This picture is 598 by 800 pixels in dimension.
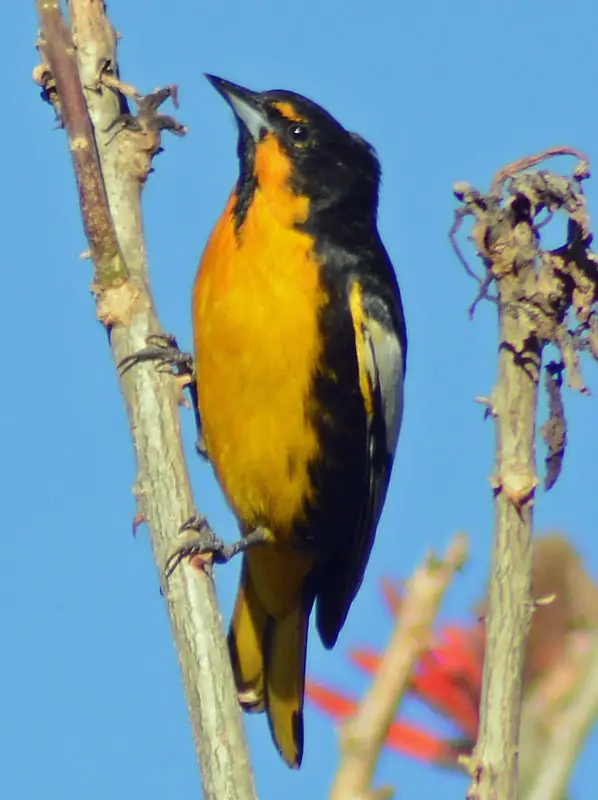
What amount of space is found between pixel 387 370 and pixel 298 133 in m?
0.92

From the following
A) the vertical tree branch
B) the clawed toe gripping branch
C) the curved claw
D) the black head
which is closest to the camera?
the clawed toe gripping branch

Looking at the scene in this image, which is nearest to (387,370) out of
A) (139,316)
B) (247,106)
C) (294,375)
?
(294,375)

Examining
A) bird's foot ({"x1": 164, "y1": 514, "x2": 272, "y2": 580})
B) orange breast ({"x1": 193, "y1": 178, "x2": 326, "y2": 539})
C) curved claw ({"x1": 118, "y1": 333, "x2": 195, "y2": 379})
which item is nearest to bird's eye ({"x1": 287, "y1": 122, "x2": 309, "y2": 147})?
orange breast ({"x1": 193, "y1": 178, "x2": 326, "y2": 539})

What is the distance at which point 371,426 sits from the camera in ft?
14.3

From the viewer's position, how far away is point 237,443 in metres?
4.14

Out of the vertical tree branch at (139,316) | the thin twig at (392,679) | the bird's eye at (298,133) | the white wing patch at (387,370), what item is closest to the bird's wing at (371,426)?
the white wing patch at (387,370)

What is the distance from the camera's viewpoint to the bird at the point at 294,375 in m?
3.98

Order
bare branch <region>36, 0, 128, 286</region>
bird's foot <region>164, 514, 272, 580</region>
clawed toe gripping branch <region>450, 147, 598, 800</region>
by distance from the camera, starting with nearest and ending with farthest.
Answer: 1. clawed toe gripping branch <region>450, 147, 598, 800</region>
2. bird's foot <region>164, 514, 272, 580</region>
3. bare branch <region>36, 0, 128, 286</region>

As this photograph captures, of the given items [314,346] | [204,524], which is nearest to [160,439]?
[204,524]

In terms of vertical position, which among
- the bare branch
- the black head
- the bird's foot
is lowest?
the bird's foot

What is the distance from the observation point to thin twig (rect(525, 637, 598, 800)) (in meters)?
1.41

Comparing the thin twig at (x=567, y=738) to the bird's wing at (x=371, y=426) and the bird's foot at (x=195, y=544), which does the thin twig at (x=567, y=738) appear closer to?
the bird's foot at (x=195, y=544)

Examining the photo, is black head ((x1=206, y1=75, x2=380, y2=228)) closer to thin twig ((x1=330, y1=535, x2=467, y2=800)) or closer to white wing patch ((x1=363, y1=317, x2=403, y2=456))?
white wing patch ((x1=363, y1=317, x2=403, y2=456))

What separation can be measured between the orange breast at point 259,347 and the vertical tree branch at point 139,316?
94 cm
